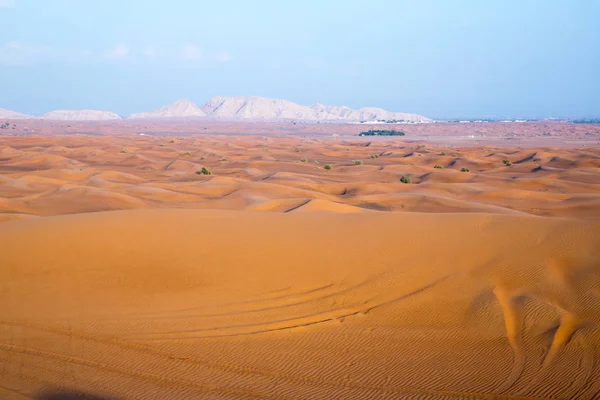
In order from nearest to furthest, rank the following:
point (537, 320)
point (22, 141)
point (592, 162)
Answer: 1. point (537, 320)
2. point (592, 162)
3. point (22, 141)

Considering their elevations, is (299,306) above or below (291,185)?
above

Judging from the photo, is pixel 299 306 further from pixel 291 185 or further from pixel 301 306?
pixel 291 185

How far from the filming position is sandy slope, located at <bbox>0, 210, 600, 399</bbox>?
543 centimetres

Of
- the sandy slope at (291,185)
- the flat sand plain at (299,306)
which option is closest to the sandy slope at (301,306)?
the flat sand plain at (299,306)

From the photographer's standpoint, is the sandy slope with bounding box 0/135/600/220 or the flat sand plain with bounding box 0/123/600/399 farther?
the sandy slope with bounding box 0/135/600/220

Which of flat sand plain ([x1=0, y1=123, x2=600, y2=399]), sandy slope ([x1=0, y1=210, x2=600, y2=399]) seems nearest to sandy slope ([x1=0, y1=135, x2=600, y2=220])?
flat sand plain ([x1=0, y1=123, x2=600, y2=399])

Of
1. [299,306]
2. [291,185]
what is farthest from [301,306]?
[291,185]

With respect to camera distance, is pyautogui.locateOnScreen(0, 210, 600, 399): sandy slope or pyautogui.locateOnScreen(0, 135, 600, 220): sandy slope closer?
pyautogui.locateOnScreen(0, 210, 600, 399): sandy slope

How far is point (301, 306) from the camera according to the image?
7371mm

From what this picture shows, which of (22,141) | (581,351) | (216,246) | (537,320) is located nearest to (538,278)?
(537,320)

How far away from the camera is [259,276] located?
8.41 metres

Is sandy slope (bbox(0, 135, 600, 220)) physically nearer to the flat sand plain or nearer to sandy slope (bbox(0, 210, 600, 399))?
the flat sand plain

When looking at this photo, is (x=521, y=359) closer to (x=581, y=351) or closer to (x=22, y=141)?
(x=581, y=351)

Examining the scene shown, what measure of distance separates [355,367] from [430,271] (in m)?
3.20
